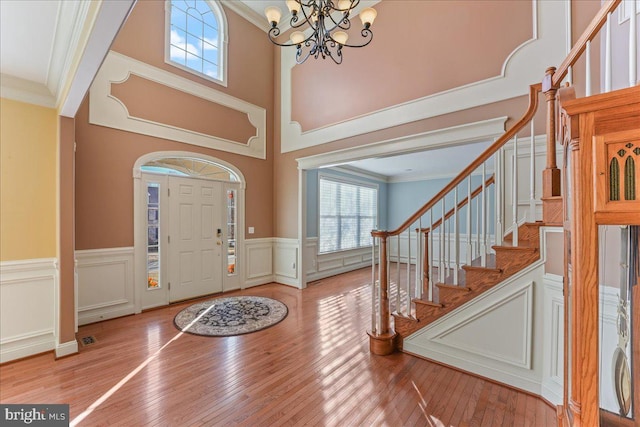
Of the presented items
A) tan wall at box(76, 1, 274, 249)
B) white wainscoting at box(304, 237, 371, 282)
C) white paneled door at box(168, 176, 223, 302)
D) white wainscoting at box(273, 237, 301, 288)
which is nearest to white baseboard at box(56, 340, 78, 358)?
tan wall at box(76, 1, 274, 249)

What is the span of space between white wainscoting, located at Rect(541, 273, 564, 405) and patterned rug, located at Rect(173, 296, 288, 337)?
2.75 meters

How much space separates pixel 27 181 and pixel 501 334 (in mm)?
4691

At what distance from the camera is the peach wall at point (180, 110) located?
151 inches

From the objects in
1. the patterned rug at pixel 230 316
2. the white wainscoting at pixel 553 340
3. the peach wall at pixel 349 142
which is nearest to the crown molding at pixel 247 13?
the peach wall at pixel 349 142

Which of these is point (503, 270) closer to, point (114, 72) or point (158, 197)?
point (158, 197)

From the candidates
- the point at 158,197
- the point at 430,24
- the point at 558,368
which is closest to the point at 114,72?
the point at 158,197

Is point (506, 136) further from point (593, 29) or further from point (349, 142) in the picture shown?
point (349, 142)

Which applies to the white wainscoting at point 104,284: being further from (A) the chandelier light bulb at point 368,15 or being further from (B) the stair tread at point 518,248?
(B) the stair tread at point 518,248

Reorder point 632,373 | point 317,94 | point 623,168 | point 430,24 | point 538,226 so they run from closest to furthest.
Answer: point 623,168 < point 632,373 < point 538,226 < point 430,24 < point 317,94

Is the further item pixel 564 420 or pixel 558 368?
pixel 558 368

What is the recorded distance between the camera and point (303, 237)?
5.22 meters

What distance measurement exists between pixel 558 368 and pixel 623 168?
Result: 6.72 feet

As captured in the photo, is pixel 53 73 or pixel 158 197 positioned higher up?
pixel 53 73

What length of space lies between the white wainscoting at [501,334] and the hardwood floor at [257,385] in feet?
0.39
